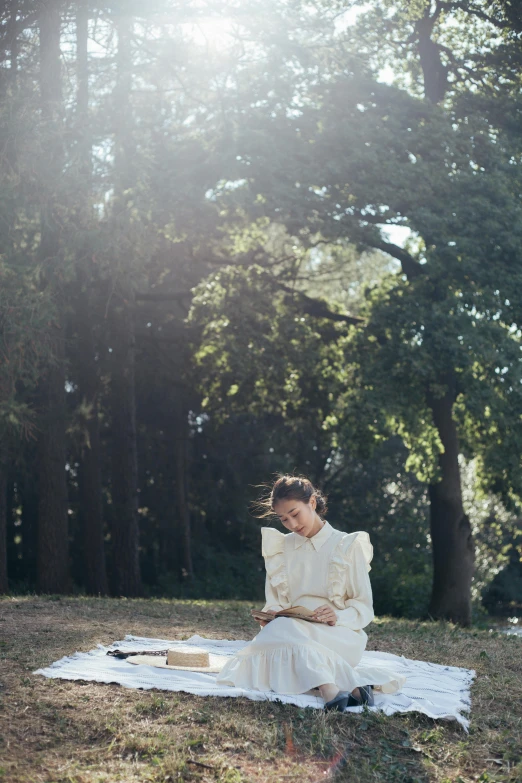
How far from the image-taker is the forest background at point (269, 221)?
12.9 metres

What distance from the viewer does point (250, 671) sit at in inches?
213

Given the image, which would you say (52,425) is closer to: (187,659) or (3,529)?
(3,529)

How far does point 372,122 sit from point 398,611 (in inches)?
488

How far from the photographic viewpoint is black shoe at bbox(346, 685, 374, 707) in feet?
17.0

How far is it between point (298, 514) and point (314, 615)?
0.63 m

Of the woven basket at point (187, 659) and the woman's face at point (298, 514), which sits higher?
the woman's face at point (298, 514)

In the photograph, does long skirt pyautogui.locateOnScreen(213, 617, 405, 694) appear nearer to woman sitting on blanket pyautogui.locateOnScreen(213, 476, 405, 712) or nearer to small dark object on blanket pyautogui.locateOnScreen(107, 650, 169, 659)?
woman sitting on blanket pyautogui.locateOnScreen(213, 476, 405, 712)

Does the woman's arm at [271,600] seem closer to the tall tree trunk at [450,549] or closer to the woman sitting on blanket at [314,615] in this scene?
the woman sitting on blanket at [314,615]

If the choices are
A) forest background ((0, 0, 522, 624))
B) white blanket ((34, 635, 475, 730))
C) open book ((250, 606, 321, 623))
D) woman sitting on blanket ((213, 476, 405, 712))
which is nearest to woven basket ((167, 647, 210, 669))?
white blanket ((34, 635, 475, 730))

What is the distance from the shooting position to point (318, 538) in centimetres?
575

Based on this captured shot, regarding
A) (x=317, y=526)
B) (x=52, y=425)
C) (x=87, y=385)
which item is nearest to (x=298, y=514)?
(x=317, y=526)

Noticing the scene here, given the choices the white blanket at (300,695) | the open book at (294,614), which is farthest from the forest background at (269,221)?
the open book at (294,614)

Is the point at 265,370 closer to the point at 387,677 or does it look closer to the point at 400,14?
the point at 400,14

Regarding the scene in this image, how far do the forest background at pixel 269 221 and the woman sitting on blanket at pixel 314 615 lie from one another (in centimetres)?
653
